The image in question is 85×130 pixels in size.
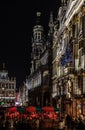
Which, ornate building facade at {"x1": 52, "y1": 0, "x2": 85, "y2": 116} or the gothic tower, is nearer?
ornate building facade at {"x1": 52, "y1": 0, "x2": 85, "y2": 116}

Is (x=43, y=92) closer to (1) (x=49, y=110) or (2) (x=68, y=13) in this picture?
(2) (x=68, y=13)

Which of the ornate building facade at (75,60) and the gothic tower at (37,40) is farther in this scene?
the gothic tower at (37,40)

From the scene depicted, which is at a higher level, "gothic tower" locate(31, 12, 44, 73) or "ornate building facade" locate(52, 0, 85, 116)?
"gothic tower" locate(31, 12, 44, 73)

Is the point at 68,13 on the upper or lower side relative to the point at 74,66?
upper

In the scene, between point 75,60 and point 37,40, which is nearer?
point 75,60

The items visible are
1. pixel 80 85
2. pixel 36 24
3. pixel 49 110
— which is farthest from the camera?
pixel 36 24

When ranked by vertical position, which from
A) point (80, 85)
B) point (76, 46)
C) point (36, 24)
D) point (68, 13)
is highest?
point (36, 24)

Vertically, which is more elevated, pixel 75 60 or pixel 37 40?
pixel 37 40

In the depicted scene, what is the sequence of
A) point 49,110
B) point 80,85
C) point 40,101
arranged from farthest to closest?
point 40,101 → point 80,85 → point 49,110

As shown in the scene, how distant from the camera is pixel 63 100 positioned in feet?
205

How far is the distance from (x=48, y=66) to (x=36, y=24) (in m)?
44.1

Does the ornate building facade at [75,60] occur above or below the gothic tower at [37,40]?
→ below

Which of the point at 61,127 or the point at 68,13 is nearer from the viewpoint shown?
the point at 61,127

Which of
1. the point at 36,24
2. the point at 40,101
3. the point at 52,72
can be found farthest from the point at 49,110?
the point at 36,24
